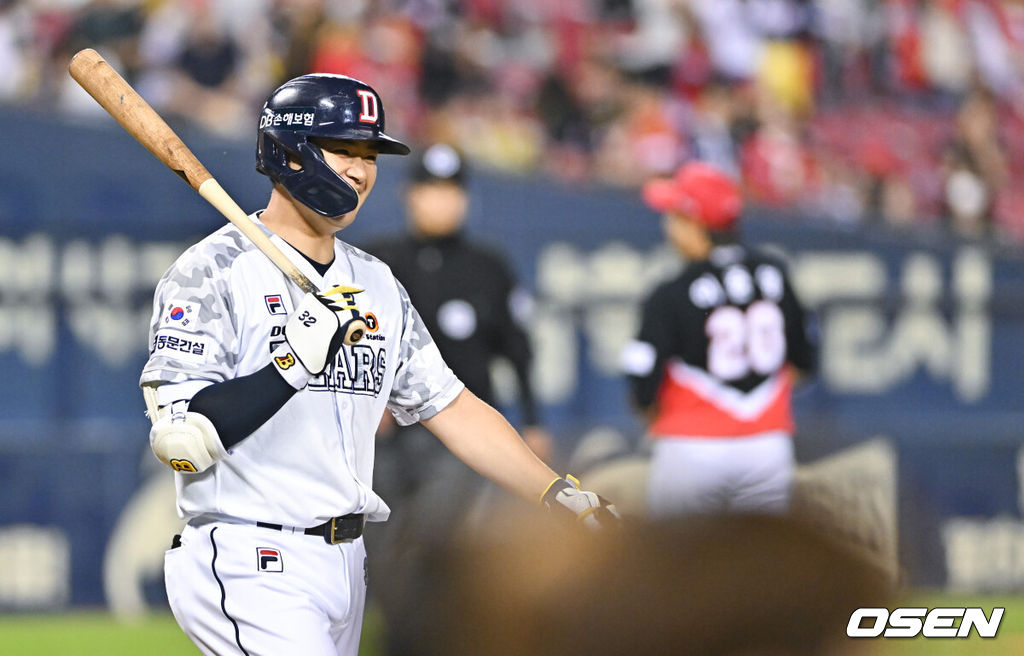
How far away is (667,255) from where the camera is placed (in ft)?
32.2

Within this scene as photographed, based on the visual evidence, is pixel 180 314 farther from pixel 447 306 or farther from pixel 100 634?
pixel 100 634

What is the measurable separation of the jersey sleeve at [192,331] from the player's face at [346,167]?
1.02 ft

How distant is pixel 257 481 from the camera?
3.46 m

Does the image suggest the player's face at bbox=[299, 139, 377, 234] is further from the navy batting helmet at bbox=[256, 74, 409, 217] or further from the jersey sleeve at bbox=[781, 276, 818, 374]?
the jersey sleeve at bbox=[781, 276, 818, 374]

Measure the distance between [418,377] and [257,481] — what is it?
59 centimetres

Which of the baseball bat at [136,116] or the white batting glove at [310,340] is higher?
the baseball bat at [136,116]

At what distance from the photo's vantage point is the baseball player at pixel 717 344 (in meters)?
6.64

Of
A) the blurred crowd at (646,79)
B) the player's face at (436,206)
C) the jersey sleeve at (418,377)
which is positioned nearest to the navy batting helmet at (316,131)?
the jersey sleeve at (418,377)

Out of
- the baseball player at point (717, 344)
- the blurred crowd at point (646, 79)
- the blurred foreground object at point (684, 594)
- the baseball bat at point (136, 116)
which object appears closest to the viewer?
the blurred foreground object at point (684, 594)

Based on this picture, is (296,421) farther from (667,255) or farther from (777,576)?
(667,255)

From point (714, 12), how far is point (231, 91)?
4162 millimetres

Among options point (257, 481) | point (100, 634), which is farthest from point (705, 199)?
point (100, 634)

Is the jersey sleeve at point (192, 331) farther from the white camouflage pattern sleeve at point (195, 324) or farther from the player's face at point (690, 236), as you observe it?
the player's face at point (690, 236)

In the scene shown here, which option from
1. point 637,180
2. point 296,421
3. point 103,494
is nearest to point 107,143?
point 103,494
